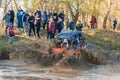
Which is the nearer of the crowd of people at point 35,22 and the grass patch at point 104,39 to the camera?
the crowd of people at point 35,22

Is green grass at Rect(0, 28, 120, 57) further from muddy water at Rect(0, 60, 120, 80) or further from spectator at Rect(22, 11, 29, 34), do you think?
muddy water at Rect(0, 60, 120, 80)

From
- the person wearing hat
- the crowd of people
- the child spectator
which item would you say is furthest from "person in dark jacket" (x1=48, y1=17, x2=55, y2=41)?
the child spectator

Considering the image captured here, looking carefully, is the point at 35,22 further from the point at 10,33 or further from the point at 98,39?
the point at 98,39

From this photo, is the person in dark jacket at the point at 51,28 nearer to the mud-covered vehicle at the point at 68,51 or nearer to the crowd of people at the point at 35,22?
the crowd of people at the point at 35,22

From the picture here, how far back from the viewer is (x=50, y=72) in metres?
22.3

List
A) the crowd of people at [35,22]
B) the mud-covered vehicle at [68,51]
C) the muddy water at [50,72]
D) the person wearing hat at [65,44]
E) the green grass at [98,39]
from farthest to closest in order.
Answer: the green grass at [98,39] < the crowd of people at [35,22] < the person wearing hat at [65,44] < the mud-covered vehicle at [68,51] < the muddy water at [50,72]

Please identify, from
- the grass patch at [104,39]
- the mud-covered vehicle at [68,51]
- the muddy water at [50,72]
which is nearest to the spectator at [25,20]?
the mud-covered vehicle at [68,51]

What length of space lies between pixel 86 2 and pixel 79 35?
620 inches

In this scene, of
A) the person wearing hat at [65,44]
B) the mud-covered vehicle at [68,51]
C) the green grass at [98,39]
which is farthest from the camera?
the green grass at [98,39]

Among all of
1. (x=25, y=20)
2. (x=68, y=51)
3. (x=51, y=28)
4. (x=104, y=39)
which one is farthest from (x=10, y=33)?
(x=104, y=39)

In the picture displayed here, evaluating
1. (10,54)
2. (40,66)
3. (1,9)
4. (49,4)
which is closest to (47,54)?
(40,66)

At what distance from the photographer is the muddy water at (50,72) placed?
20.6m

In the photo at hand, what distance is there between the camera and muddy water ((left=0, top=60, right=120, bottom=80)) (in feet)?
67.6

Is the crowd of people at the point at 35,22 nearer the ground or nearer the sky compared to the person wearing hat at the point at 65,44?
nearer the sky
